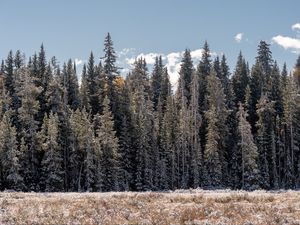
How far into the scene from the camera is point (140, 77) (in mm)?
101312

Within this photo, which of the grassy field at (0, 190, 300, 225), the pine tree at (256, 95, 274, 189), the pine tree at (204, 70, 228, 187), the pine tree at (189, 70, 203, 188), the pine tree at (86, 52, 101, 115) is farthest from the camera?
the pine tree at (86, 52, 101, 115)

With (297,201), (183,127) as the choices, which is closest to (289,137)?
(183,127)

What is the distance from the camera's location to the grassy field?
23922 millimetres

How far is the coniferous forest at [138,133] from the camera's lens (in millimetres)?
72688

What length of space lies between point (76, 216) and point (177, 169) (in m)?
63.6

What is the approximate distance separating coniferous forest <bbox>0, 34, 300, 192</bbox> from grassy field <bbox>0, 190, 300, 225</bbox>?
1687 inches

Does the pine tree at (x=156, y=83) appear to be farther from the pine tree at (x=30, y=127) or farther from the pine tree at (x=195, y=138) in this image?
the pine tree at (x=30, y=127)

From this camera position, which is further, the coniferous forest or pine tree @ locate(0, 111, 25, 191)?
the coniferous forest

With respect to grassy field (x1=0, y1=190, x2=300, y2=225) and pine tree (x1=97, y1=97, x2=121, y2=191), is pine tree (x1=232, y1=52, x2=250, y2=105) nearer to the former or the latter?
pine tree (x1=97, y1=97, x2=121, y2=191)

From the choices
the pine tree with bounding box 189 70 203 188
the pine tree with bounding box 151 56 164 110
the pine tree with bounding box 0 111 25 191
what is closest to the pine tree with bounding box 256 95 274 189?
the pine tree with bounding box 189 70 203 188

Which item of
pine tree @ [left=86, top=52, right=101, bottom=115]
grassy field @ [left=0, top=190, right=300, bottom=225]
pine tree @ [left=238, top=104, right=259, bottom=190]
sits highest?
pine tree @ [left=86, top=52, right=101, bottom=115]

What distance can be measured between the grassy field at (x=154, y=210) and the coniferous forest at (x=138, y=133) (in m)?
42.8

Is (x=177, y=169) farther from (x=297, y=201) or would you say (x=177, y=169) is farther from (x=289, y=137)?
(x=297, y=201)

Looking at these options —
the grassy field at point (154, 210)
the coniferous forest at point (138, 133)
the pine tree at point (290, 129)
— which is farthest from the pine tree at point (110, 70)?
the grassy field at point (154, 210)
